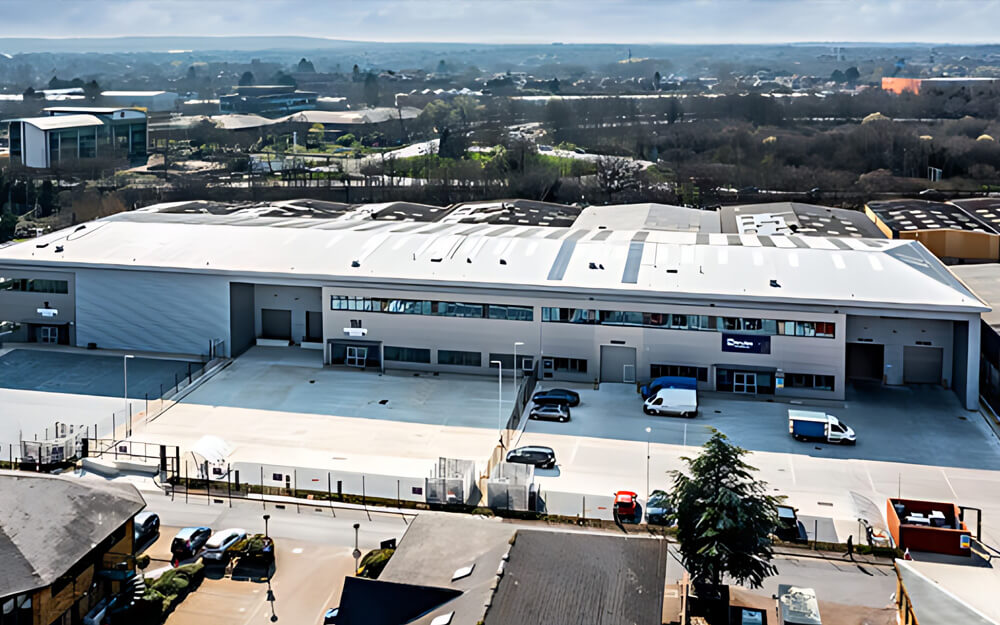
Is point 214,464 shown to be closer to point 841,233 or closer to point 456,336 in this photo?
point 456,336

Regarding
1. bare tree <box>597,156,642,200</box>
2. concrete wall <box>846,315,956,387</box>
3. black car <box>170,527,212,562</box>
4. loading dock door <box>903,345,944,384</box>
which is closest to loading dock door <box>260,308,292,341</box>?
black car <box>170,527,212,562</box>

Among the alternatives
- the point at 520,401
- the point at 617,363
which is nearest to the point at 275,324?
the point at 520,401

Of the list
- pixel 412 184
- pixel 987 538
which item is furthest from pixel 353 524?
pixel 412 184

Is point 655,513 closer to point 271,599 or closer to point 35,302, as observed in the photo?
point 271,599

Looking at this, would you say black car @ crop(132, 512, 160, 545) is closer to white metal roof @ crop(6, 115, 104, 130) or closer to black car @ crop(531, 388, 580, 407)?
black car @ crop(531, 388, 580, 407)

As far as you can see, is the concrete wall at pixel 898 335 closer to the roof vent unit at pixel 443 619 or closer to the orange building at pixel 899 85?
the roof vent unit at pixel 443 619
